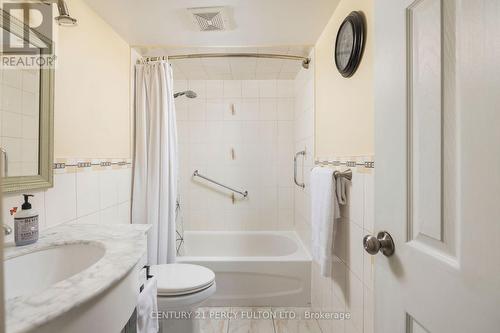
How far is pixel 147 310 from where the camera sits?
3.38 ft

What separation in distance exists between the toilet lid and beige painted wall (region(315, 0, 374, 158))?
1.09m

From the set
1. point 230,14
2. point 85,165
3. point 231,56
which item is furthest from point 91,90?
point 231,56

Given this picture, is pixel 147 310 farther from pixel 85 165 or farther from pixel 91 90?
pixel 91 90

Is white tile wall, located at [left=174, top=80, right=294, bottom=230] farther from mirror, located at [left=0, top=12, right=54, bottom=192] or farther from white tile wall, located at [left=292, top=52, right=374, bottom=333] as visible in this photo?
mirror, located at [left=0, top=12, right=54, bottom=192]

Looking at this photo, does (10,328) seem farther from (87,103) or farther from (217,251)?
(217,251)

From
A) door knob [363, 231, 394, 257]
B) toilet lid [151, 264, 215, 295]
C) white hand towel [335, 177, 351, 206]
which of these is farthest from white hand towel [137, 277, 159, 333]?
white hand towel [335, 177, 351, 206]

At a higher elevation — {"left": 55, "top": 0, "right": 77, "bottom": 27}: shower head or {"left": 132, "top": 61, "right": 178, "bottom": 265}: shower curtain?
{"left": 55, "top": 0, "right": 77, "bottom": 27}: shower head

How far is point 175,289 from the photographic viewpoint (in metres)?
1.37

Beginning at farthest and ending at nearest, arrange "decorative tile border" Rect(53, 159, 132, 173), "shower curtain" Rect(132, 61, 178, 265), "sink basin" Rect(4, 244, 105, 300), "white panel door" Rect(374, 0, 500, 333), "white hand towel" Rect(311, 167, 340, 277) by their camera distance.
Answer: "shower curtain" Rect(132, 61, 178, 265)
"white hand towel" Rect(311, 167, 340, 277)
"decorative tile border" Rect(53, 159, 132, 173)
"sink basin" Rect(4, 244, 105, 300)
"white panel door" Rect(374, 0, 500, 333)

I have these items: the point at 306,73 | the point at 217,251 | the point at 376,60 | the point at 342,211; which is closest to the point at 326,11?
the point at 306,73

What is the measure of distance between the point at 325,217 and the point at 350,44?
35.4 inches

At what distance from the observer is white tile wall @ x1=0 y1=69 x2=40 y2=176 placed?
954 mm

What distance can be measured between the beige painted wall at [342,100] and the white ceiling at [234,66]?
1.47 feet

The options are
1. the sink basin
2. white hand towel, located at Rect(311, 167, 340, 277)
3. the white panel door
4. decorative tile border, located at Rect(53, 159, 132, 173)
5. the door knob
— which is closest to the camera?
the white panel door
